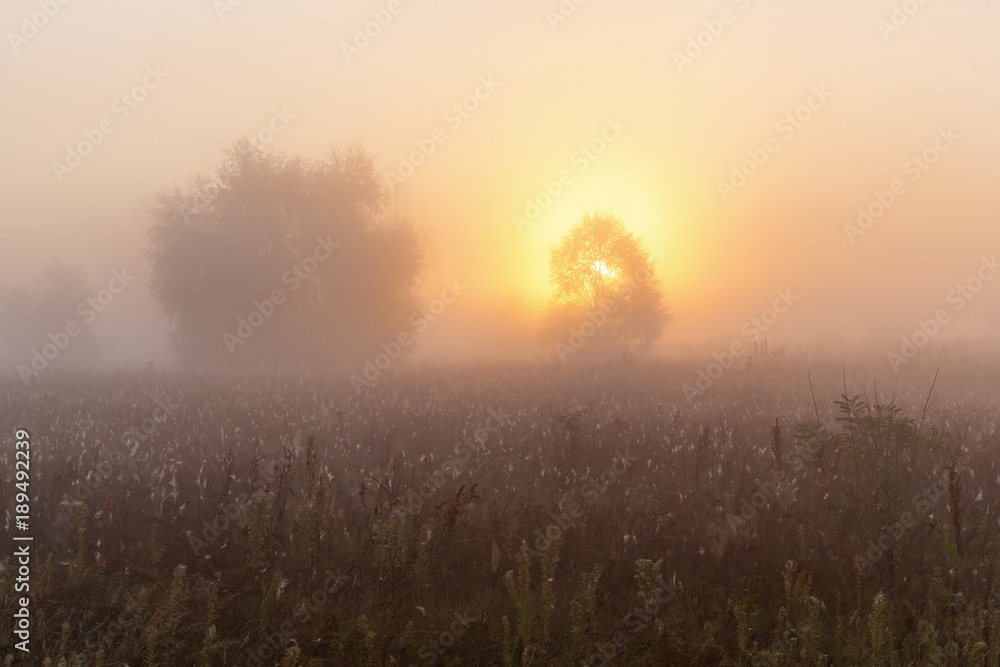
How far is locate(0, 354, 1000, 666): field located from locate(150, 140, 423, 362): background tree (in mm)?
23620

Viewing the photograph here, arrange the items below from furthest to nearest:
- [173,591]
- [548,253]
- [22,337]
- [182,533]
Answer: [22,337] → [548,253] → [182,533] → [173,591]

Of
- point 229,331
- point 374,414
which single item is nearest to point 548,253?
point 229,331

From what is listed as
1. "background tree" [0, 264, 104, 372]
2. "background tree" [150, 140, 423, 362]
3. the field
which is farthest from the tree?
"background tree" [0, 264, 104, 372]

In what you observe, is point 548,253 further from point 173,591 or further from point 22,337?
point 22,337

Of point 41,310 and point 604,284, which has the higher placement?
point 41,310

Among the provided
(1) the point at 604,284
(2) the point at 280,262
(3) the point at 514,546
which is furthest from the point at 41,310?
(3) the point at 514,546

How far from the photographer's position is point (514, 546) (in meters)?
4.98

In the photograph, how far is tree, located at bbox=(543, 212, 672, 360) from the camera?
34.3 m

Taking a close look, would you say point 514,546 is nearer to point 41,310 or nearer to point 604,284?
point 604,284

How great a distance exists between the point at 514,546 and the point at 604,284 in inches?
1203

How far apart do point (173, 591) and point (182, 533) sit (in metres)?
1.54

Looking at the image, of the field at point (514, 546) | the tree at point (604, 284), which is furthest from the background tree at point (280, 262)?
the field at point (514, 546)

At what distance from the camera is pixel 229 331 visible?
33.0m

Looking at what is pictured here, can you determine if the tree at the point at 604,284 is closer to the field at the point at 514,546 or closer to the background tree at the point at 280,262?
the background tree at the point at 280,262
